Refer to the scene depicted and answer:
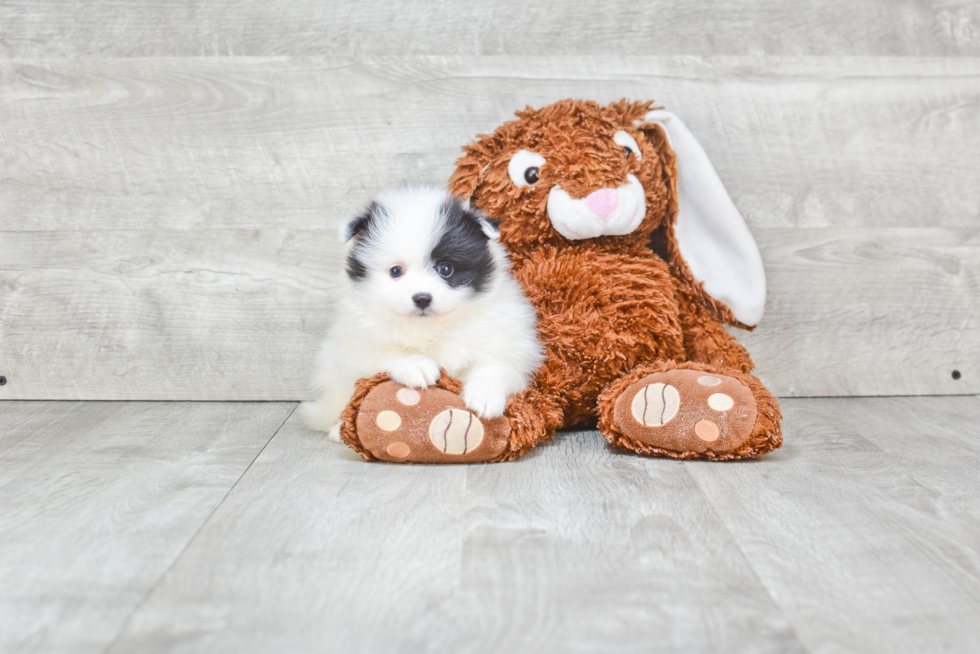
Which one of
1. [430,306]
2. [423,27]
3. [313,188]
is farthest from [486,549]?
[423,27]

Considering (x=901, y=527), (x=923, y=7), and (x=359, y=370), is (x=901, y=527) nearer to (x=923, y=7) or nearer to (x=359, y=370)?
(x=359, y=370)

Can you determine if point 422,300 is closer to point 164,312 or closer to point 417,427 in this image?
point 417,427

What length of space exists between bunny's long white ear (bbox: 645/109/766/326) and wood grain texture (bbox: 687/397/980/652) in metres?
0.27

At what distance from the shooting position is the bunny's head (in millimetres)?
1353

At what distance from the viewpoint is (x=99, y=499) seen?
3.54ft

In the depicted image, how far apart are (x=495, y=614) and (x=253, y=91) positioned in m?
1.25

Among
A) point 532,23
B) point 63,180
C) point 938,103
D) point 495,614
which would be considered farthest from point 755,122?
point 63,180

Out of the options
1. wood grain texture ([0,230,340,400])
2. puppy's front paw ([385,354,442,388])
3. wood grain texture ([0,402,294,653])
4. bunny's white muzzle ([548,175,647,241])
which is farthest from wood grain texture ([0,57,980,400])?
puppy's front paw ([385,354,442,388])

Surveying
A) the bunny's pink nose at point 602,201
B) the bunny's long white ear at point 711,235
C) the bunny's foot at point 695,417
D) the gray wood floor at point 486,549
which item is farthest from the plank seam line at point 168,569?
the bunny's long white ear at point 711,235

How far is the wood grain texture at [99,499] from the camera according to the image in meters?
0.78

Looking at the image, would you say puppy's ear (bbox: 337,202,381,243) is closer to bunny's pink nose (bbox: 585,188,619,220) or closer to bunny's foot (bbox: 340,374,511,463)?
bunny's foot (bbox: 340,374,511,463)

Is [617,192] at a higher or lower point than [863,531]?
higher

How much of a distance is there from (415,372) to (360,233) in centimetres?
24

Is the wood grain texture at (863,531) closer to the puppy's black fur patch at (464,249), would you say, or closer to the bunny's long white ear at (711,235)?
the bunny's long white ear at (711,235)
